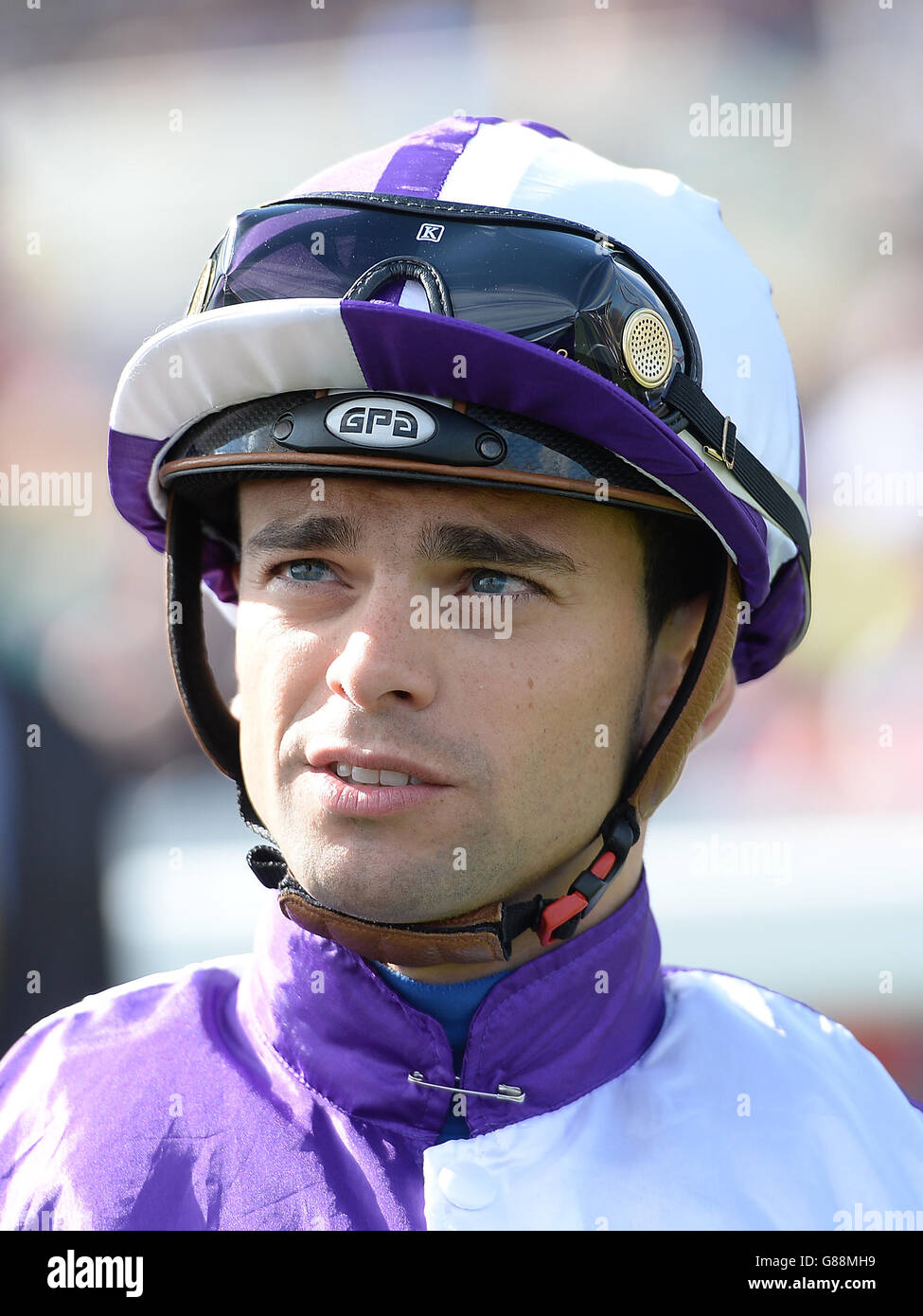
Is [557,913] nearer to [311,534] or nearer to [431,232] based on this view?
[311,534]

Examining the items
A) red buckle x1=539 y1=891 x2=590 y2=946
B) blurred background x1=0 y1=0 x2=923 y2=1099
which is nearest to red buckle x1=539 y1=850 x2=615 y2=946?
red buckle x1=539 y1=891 x2=590 y2=946

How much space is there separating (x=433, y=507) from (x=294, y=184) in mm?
4287

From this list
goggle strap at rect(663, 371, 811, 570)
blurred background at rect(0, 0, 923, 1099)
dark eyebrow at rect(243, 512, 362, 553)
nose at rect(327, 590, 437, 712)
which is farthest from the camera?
blurred background at rect(0, 0, 923, 1099)

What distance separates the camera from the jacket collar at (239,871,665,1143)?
70.1 inches

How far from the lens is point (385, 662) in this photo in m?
1.64

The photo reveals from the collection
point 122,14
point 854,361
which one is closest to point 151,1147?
point 854,361

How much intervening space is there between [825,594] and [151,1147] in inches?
165

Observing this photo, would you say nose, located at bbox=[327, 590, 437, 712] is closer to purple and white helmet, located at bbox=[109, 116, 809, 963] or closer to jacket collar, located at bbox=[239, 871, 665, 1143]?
purple and white helmet, located at bbox=[109, 116, 809, 963]

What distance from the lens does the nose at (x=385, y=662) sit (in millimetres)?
1642

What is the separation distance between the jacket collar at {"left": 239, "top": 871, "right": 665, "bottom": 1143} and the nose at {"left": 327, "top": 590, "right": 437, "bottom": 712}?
41 cm

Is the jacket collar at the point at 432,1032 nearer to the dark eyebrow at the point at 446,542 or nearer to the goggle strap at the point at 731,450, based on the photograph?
the dark eyebrow at the point at 446,542

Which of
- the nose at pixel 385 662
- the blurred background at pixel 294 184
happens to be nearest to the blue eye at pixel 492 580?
the nose at pixel 385 662

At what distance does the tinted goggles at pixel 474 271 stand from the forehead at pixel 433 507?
203 mm
